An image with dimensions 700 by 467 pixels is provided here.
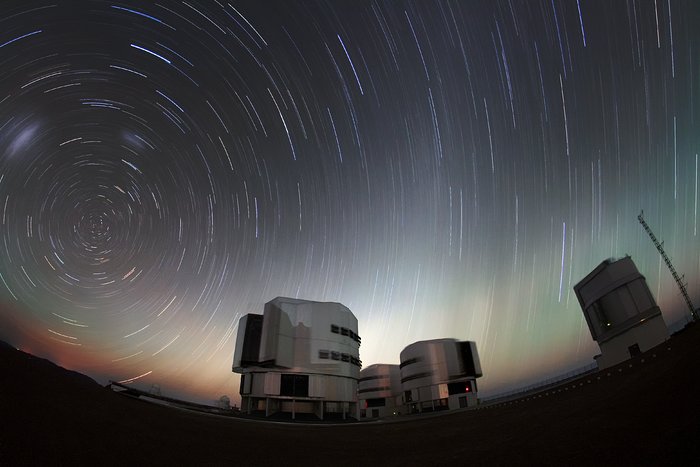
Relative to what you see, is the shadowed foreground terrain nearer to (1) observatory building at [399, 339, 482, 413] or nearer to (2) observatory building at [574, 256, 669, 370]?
(2) observatory building at [574, 256, 669, 370]

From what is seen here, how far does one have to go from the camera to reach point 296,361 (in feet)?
138

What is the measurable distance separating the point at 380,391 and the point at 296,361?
50.5 metres

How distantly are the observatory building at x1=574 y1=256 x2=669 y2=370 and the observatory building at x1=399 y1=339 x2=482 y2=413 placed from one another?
867 inches

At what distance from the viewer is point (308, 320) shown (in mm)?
45156

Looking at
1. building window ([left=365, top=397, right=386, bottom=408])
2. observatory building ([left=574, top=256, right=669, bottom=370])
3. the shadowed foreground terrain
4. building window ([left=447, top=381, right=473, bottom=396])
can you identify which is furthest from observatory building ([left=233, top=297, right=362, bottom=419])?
building window ([left=365, top=397, right=386, bottom=408])

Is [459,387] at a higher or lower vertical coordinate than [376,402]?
higher

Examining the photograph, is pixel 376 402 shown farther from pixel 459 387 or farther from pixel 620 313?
pixel 620 313

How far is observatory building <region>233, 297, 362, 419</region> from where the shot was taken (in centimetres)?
4053

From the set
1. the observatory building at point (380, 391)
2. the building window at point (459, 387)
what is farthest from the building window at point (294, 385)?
the observatory building at point (380, 391)

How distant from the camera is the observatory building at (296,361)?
4053 cm

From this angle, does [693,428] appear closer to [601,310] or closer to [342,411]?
[342,411]

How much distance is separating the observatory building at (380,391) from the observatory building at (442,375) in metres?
17.3

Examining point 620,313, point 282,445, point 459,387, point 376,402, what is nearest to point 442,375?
point 459,387

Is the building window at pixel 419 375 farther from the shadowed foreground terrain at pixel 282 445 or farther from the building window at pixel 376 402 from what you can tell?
the shadowed foreground terrain at pixel 282 445
